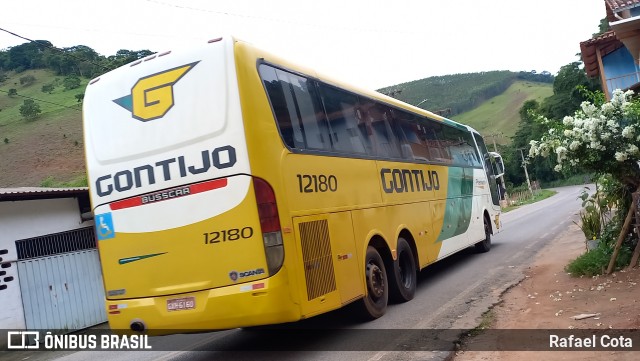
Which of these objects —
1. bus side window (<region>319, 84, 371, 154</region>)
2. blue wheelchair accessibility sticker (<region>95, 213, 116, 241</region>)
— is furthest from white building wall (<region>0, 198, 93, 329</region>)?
A: bus side window (<region>319, 84, 371, 154</region>)

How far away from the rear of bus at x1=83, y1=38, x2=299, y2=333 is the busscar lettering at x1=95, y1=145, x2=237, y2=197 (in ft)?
0.04

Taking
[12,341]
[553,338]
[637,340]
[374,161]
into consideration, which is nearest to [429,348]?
[553,338]

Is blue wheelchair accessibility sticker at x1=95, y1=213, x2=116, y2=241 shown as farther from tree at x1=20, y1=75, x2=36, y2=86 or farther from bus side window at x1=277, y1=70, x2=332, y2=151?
tree at x1=20, y1=75, x2=36, y2=86

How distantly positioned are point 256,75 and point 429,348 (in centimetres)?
352

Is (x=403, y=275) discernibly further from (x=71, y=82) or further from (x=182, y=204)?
(x=71, y=82)

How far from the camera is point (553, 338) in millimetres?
5875

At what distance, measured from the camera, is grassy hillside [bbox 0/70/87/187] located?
141 feet

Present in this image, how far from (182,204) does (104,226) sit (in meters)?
1.14

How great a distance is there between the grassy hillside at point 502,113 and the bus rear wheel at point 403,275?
85206mm

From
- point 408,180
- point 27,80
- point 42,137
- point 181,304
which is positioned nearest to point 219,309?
point 181,304

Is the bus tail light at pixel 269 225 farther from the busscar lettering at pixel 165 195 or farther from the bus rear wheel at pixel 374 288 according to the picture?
the bus rear wheel at pixel 374 288

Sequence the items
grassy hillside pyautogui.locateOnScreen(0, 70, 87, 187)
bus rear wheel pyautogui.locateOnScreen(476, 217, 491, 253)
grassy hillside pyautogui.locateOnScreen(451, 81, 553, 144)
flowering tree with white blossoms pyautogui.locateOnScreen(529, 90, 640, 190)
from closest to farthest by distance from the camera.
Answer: flowering tree with white blossoms pyautogui.locateOnScreen(529, 90, 640, 190) < bus rear wheel pyautogui.locateOnScreen(476, 217, 491, 253) < grassy hillside pyautogui.locateOnScreen(0, 70, 87, 187) < grassy hillside pyautogui.locateOnScreen(451, 81, 553, 144)

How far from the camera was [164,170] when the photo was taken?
5961 mm

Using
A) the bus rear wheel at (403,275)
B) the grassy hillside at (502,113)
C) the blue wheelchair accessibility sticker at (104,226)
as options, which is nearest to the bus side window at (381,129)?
the bus rear wheel at (403,275)
